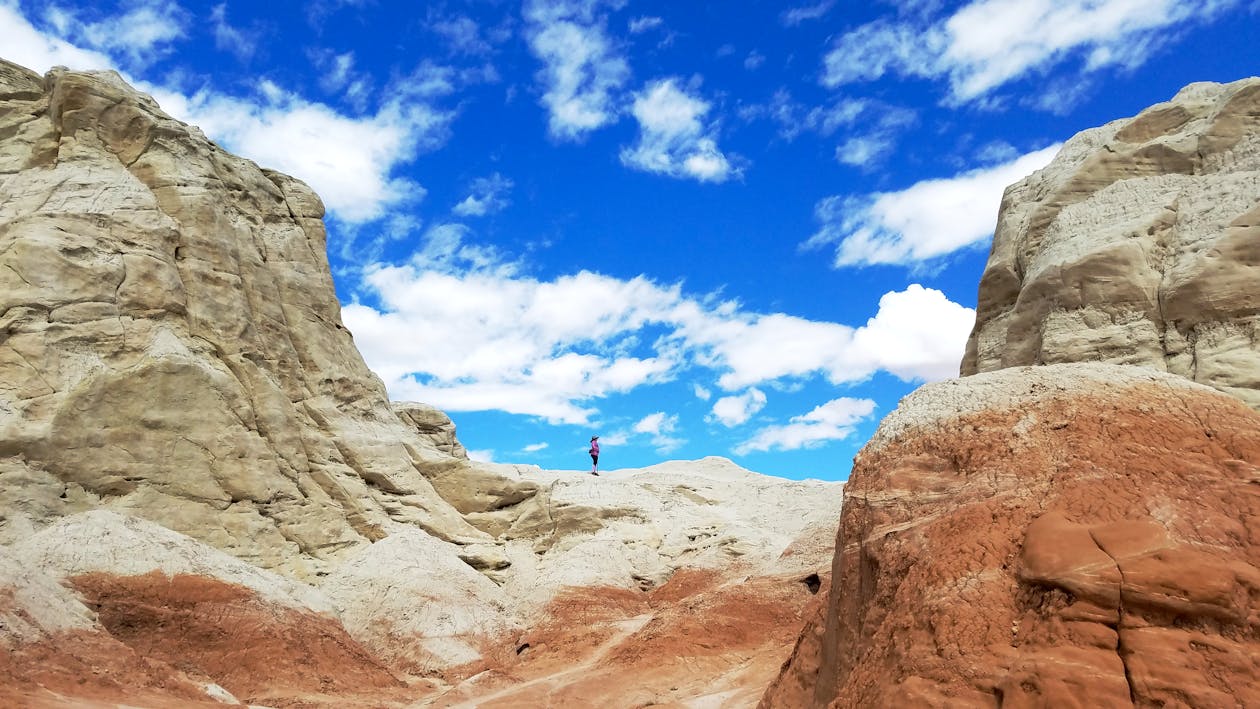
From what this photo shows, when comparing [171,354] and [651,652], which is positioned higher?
[171,354]

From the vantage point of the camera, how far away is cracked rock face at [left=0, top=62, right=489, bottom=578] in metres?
21.8

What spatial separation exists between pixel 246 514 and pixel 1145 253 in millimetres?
21217

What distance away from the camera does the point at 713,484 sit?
4197 centimetres

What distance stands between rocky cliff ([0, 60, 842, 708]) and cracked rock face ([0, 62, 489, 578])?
7 centimetres

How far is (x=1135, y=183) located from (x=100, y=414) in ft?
75.1

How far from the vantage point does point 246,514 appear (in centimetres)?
2353

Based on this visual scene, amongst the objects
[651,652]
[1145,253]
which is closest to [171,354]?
[651,652]

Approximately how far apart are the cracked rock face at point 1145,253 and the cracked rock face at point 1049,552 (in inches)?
122

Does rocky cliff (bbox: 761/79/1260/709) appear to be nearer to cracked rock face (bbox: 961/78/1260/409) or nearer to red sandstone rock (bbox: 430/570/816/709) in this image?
cracked rock face (bbox: 961/78/1260/409)

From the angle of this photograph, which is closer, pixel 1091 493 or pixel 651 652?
pixel 1091 493

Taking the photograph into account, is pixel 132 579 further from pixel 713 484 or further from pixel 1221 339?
pixel 713 484

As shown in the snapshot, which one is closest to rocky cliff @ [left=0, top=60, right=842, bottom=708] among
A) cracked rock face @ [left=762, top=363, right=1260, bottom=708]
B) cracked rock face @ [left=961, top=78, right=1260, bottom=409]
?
cracked rock face @ [left=762, top=363, right=1260, bottom=708]

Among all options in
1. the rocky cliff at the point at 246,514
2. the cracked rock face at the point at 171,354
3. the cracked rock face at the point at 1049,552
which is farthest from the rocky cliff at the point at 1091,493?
the cracked rock face at the point at 171,354

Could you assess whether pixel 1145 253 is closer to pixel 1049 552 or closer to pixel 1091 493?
pixel 1091 493
